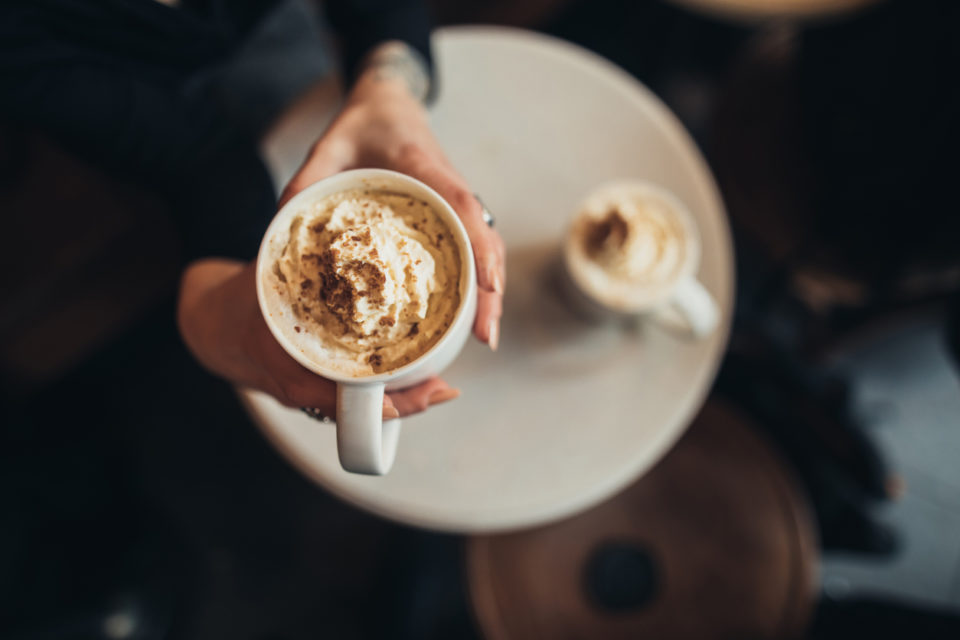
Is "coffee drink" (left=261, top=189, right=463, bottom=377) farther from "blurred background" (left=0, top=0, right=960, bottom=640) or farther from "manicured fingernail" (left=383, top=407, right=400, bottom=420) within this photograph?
"blurred background" (left=0, top=0, right=960, bottom=640)

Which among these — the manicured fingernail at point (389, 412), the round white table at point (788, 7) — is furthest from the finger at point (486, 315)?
the round white table at point (788, 7)

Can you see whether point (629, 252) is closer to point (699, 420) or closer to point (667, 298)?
point (667, 298)

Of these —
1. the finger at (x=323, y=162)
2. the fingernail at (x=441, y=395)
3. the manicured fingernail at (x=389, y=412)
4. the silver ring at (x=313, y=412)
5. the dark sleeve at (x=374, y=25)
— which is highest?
the dark sleeve at (x=374, y=25)

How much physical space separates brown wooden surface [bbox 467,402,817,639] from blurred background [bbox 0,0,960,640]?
0.04ft

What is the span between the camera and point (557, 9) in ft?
7.37

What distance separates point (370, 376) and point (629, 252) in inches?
20.0

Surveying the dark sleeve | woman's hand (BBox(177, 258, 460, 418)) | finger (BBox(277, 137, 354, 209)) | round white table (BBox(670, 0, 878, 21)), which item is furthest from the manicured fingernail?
round white table (BBox(670, 0, 878, 21))

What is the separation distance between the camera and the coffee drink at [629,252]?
952mm

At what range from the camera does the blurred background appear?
1305 millimetres

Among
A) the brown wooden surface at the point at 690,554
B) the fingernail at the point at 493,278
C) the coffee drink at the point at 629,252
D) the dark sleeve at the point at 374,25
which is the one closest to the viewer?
the fingernail at the point at 493,278

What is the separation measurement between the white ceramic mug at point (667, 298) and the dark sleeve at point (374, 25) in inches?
17.3

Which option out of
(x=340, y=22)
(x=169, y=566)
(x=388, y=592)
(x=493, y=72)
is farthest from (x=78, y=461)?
(x=493, y=72)

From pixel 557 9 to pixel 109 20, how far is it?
66.1 inches

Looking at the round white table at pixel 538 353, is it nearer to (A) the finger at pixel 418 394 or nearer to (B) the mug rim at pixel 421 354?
(A) the finger at pixel 418 394
